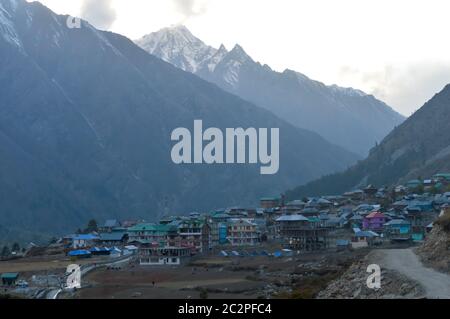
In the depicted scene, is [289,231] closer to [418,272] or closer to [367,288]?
[418,272]

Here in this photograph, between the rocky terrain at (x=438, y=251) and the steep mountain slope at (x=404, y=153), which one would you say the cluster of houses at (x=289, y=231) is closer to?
the rocky terrain at (x=438, y=251)

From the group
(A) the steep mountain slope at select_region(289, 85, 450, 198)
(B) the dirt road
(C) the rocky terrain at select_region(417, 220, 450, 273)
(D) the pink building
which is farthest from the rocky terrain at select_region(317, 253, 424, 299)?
(A) the steep mountain slope at select_region(289, 85, 450, 198)

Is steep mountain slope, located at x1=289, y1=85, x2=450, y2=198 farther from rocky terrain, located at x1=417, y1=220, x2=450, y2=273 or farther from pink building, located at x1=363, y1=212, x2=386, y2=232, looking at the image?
rocky terrain, located at x1=417, y1=220, x2=450, y2=273

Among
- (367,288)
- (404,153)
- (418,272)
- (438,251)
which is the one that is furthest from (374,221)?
(404,153)

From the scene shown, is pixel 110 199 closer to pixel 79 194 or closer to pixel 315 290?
pixel 79 194

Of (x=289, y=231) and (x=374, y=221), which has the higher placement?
(x=374, y=221)

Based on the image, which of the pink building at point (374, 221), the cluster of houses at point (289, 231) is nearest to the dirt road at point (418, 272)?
the cluster of houses at point (289, 231)
